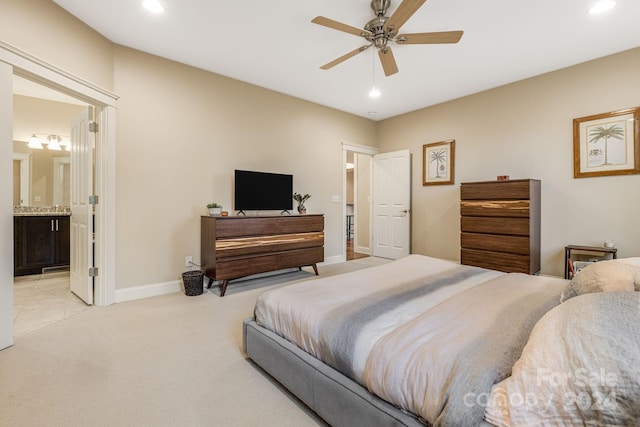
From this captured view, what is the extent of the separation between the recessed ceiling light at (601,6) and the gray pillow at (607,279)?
2445 millimetres

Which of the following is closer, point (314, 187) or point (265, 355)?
point (265, 355)

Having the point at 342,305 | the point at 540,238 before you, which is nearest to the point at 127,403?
the point at 342,305

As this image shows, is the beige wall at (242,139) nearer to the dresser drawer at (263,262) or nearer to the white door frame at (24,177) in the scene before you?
the dresser drawer at (263,262)

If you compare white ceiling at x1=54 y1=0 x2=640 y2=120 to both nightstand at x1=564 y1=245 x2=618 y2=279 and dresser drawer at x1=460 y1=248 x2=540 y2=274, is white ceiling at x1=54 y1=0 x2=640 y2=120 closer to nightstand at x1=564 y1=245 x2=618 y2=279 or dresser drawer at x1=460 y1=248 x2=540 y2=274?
nightstand at x1=564 y1=245 x2=618 y2=279

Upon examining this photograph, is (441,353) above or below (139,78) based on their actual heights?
below

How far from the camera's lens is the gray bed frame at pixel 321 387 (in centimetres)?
108

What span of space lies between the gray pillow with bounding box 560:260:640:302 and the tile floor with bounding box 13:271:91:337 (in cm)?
390

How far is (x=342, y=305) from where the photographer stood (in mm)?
1514

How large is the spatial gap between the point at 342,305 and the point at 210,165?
295 cm

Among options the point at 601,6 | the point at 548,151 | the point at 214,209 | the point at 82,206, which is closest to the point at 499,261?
the point at 548,151

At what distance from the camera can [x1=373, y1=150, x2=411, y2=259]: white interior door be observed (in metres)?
5.23

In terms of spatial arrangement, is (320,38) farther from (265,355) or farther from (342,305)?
(265,355)

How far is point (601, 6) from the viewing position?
245 cm

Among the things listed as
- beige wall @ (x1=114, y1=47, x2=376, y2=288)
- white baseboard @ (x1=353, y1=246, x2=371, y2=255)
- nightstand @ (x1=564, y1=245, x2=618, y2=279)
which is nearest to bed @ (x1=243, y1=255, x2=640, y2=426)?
nightstand @ (x1=564, y1=245, x2=618, y2=279)
